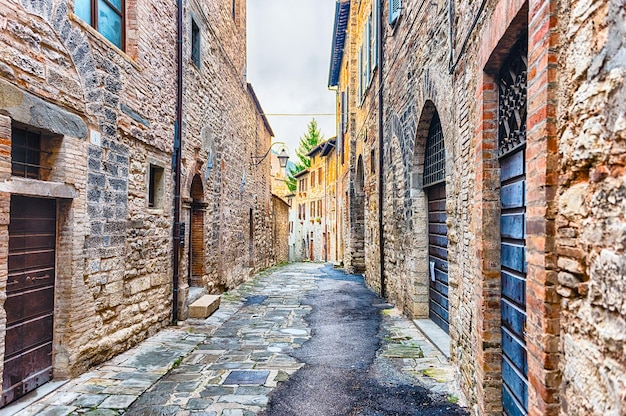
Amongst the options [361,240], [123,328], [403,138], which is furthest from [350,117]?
[123,328]

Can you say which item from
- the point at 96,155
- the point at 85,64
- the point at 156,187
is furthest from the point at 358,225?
the point at 85,64

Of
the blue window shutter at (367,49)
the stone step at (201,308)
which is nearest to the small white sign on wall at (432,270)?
the stone step at (201,308)

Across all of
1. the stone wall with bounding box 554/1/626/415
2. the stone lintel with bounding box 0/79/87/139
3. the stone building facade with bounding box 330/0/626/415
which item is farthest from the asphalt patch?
the stone lintel with bounding box 0/79/87/139

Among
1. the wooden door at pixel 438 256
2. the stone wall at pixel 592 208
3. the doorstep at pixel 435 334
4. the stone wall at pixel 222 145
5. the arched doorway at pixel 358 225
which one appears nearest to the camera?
the stone wall at pixel 592 208

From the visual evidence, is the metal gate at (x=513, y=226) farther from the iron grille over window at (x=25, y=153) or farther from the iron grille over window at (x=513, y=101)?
the iron grille over window at (x=25, y=153)

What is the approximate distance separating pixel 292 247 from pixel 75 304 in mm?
29321

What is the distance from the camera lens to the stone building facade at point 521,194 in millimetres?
Result: 1540

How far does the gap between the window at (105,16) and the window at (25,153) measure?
1375mm

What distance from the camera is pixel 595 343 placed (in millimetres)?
1596

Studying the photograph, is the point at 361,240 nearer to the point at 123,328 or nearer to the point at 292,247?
the point at 123,328

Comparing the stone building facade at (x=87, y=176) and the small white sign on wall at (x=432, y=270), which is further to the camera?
the small white sign on wall at (x=432, y=270)

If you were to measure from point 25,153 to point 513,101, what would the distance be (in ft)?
13.2

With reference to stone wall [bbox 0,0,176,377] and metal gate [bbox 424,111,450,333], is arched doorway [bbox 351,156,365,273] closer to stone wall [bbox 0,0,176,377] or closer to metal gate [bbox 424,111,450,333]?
metal gate [bbox 424,111,450,333]

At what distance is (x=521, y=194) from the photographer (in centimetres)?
279
